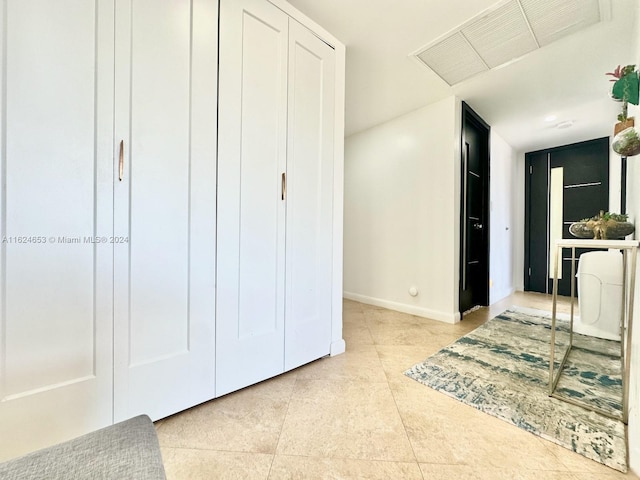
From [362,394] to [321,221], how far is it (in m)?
1.06

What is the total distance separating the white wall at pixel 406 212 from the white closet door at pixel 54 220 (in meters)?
2.69

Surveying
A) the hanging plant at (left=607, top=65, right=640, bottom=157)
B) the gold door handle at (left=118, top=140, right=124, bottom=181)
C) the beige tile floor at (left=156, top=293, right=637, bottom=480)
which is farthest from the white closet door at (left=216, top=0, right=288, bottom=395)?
the hanging plant at (left=607, top=65, right=640, bottom=157)

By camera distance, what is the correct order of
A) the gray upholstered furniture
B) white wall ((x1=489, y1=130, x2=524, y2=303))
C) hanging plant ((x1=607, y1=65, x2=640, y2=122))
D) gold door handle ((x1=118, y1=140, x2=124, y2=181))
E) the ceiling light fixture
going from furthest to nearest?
white wall ((x1=489, y1=130, x2=524, y2=303)) → the ceiling light fixture → hanging plant ((x1=607, y1=65, x2=640, y2=122)) → gold door handle ((x1=118, y1=140, x2=124, y2=181)) → the gray upholstered furniture

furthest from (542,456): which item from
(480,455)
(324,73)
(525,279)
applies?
(525,279)

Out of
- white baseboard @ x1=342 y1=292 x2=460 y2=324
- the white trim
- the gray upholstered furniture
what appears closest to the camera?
the gray upholstered furniture

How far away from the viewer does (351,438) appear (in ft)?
3.68

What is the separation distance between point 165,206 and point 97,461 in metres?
0.96

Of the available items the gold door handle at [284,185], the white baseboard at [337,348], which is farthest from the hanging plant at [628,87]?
the white baseboard at [337,348]

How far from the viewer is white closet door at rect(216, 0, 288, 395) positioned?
4.51 ft

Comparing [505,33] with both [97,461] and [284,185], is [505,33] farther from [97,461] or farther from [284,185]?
[97,461]

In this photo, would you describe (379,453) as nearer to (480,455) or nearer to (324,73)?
(480,455)

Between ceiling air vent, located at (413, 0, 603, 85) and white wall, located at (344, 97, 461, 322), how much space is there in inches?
22.8

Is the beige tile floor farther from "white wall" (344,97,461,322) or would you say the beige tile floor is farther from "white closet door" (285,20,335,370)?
"white wall" (344,97,461,322)

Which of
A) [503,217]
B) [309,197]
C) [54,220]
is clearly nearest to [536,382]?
[309,197]
